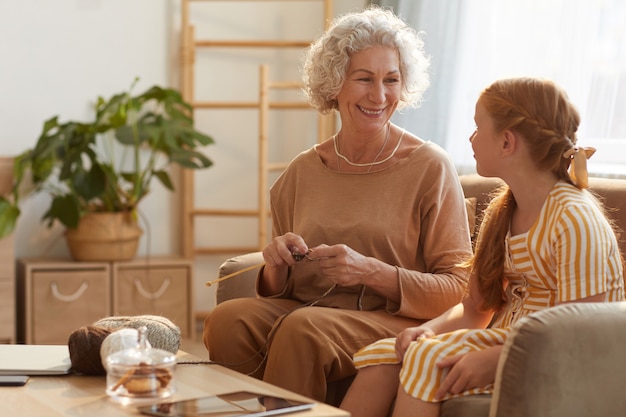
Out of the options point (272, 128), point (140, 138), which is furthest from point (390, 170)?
point (272, 128)

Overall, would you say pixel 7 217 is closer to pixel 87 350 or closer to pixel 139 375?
pixel 87 350

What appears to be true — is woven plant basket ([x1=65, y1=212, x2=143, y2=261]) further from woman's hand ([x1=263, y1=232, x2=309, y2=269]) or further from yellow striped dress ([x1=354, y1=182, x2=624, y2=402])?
yellow striped dress ([x1=354, y1=182, x2=624, y2=402])

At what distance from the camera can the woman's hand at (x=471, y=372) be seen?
1.82m

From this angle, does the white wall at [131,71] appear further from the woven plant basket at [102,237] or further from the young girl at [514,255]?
the young girl at [514,255]

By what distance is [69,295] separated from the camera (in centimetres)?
434

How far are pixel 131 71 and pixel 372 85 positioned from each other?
2.58m

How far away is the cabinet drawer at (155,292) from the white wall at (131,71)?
0.39 m

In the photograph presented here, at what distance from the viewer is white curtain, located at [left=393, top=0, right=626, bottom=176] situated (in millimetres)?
3195

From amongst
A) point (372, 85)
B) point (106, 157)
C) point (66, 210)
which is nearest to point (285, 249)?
point (372, 85)

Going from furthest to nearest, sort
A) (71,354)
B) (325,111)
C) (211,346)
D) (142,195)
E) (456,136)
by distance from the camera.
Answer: (142,195) → (456,136) → (325,111) → (211,346) → (71,354)

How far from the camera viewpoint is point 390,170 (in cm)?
245

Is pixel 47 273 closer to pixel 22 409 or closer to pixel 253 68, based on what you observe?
pixel 253 68

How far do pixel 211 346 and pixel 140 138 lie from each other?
226 centimetres

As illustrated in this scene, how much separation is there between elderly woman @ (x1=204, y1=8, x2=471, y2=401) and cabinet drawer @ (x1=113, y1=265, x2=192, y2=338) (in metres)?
1.96
